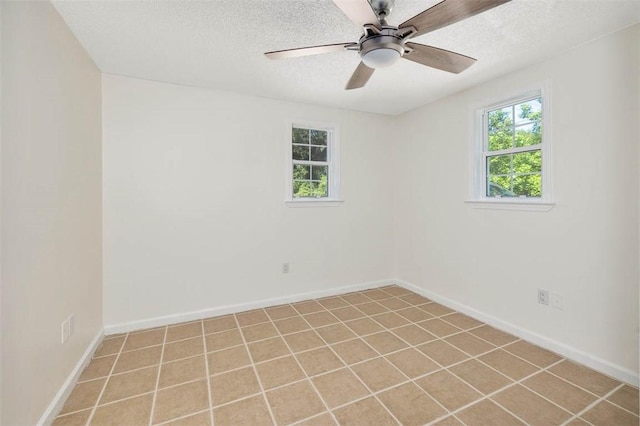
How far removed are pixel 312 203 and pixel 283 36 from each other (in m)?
1.91

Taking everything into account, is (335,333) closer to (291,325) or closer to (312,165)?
(291,325)

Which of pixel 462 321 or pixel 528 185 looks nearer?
pixel 528 185

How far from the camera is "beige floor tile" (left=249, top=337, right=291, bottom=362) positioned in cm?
230

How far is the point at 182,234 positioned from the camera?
2.96m

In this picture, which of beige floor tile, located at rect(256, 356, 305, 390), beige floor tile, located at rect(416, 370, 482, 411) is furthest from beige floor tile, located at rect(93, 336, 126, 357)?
beige floor tile, located at rect(416, 370, 482, 411)

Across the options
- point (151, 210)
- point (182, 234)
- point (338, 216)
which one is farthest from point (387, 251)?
point (151, 210)

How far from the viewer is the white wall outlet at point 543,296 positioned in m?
2.42

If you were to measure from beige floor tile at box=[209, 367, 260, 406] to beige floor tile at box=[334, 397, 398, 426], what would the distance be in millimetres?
590

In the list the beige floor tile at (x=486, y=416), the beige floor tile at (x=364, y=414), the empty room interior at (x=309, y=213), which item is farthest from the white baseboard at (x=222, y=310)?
the beige floor tile at (x=486, y=416)

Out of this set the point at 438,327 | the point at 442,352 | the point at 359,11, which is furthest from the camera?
the point at 438,327

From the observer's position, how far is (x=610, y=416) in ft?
5.41

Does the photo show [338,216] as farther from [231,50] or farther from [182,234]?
[231,50]

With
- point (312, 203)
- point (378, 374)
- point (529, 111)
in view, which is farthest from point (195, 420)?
point (529, 111)

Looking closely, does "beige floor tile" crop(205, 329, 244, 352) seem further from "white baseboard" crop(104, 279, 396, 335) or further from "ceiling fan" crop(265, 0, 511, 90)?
Result: "ceiling fan" crop(265, 0, 511, 90)
